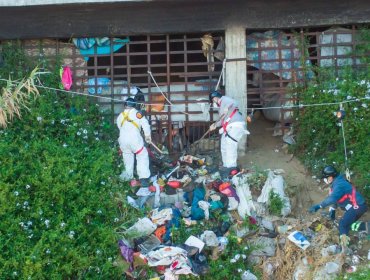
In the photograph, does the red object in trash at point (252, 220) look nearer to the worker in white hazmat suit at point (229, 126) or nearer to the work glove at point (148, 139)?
the worker in white hazmat suit at point (229, 126)

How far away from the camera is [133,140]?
1163cm

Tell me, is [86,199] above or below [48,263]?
above

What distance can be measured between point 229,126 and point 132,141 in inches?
60.5

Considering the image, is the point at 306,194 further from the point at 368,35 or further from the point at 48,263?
the point at 48,263

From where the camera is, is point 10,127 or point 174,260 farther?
→ point 10,127

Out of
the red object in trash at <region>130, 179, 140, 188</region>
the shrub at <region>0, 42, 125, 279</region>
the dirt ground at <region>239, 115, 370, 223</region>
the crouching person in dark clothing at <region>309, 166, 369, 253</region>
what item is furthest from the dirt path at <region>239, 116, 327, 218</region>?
the shrub at <region>0, 42, 125, 279</region>

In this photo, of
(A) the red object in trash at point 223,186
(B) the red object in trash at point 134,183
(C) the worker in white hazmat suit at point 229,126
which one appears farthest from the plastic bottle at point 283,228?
(B) the red object in trash at point 134,183

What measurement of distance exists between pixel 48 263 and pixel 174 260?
1.66m

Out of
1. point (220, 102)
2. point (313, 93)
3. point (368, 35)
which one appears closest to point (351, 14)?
point (368, 35)

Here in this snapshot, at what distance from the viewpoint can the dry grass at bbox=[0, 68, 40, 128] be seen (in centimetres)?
1156

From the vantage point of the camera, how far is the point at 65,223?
33.7ft

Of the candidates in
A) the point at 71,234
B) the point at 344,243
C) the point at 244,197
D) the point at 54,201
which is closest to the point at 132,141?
the point at 54,201

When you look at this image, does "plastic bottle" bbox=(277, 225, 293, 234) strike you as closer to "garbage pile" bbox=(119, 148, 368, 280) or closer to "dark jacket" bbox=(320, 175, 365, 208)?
"garbage pile" bbox=(119, 148, 368, 280)

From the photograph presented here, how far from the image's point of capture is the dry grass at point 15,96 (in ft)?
37.9
